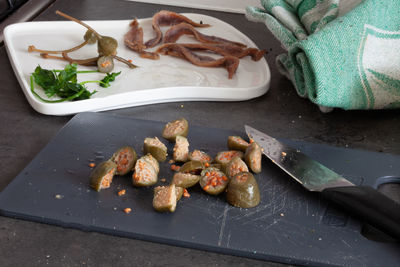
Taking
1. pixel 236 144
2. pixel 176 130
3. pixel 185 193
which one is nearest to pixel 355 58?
pixel 236 144

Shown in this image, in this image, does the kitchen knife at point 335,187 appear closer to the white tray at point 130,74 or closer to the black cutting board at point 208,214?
the black cutting board at point 208,214

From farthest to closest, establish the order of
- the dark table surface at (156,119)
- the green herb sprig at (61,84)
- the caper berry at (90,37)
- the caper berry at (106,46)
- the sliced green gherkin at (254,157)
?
the caper berry at (90,37), the caper berry at (106,46), the green herb sprig at (61,84), the sliced green gherkin at (254,157), the dark table surface at (156,119)

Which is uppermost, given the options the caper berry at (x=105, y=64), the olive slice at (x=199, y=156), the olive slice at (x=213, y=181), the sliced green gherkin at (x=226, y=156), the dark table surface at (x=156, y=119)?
the olive slice at (x=213, y=181)

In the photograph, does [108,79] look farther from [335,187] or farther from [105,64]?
[335,187]

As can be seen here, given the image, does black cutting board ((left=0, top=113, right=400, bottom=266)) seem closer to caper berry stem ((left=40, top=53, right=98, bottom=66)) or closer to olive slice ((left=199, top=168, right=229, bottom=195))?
olive slice ((left=199, top=168, right=229, bottom=195))

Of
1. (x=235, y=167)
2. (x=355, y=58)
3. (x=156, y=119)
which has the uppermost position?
(x=355, y=58)

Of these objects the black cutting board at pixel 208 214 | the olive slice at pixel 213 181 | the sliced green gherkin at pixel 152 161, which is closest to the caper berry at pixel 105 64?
the black cutting board at pixel 208 214
